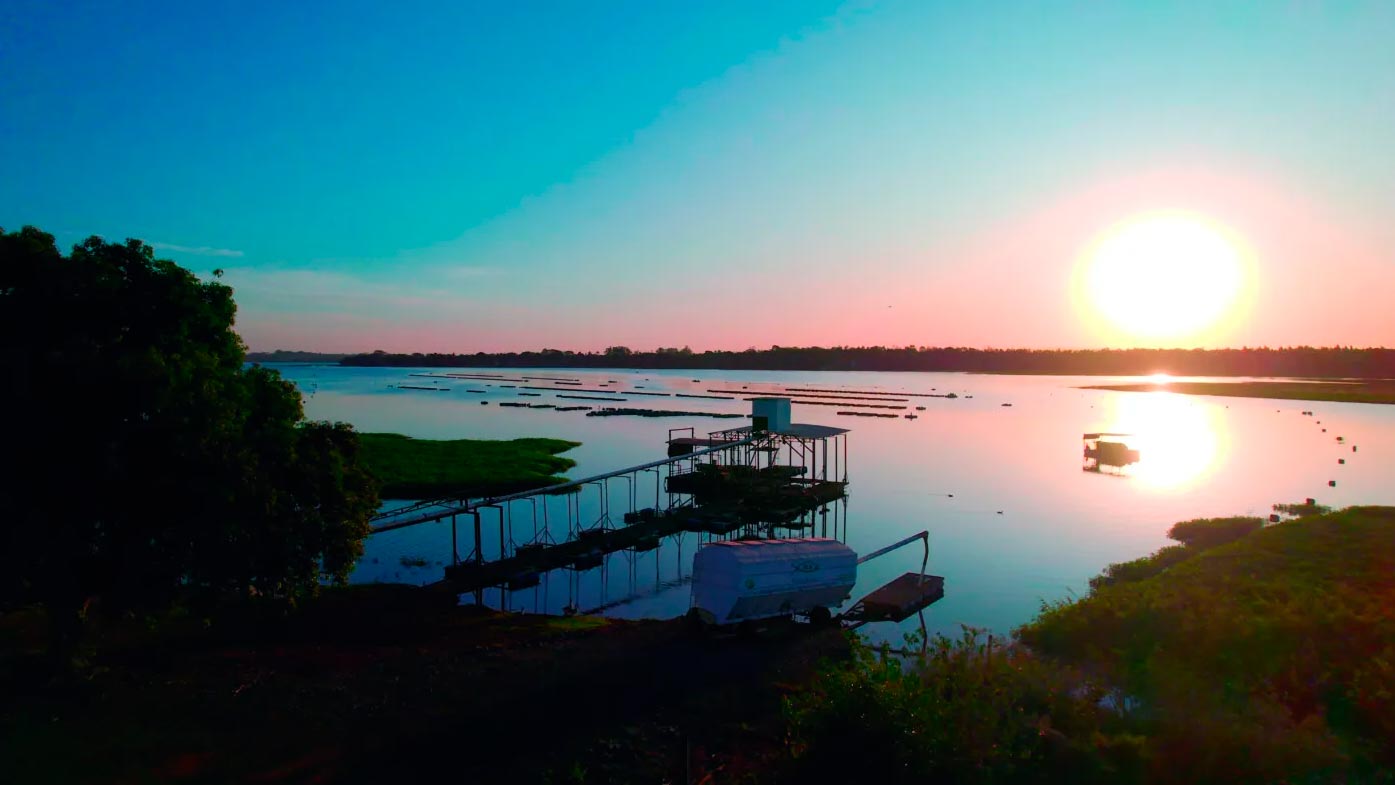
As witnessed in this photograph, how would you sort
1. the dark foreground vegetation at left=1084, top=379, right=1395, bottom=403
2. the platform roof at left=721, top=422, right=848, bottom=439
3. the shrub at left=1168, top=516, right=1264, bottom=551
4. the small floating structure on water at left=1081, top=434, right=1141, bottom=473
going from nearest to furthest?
the shrub at left=1168, top=516, right=1264, bottom=551, the platform roof at left=721, top=422, right=848, bottom=439, the small floating structure on water at left=1081, top=434, right=1141, bottom=473, the dark foreground vegetation at left=1084, top=379, right=1395, bottom=403

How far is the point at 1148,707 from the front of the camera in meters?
15.4

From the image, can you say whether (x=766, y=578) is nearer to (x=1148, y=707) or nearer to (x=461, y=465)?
(x=1148, y=707)

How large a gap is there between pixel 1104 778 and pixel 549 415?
116m

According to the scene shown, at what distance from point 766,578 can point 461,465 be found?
4801 cm

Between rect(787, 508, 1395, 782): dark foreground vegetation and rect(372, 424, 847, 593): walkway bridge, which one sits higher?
rect(787, 508, 1395, 782): dark foreground vegetation

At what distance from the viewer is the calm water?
36.6 metres

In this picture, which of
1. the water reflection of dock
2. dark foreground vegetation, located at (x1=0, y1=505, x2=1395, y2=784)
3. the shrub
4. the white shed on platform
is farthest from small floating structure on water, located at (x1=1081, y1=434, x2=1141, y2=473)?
the white shed on platform

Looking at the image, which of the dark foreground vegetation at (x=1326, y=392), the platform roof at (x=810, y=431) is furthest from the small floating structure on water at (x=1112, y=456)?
the dark foreground vegetation at (x=1326, y=392)

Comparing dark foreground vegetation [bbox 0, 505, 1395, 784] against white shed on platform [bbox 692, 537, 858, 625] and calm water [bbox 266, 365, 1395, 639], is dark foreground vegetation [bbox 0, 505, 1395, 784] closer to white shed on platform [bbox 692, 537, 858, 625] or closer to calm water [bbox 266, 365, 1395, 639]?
white shed on platform [bbox 692, 537, 858, 625]

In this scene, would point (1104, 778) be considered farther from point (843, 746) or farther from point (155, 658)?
point (155, 658)

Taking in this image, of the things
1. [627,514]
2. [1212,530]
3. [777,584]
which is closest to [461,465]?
[627,514]

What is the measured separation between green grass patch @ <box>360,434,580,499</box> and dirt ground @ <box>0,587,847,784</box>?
28815mm

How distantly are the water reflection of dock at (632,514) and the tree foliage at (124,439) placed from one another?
15.8 m

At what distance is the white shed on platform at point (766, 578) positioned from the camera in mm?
25531
